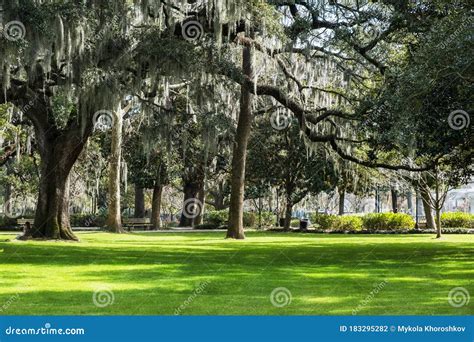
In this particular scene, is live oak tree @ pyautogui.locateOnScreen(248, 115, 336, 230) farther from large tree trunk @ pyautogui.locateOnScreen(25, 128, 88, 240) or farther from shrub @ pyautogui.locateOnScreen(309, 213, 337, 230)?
large tree trunk @ pyautogui.locateOnScreen(25, 128, 88, 240)

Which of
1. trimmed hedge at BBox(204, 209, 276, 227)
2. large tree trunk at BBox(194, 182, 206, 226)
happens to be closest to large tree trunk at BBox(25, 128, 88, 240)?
trimmed hedge at BBox(204, 209, 276, 227)

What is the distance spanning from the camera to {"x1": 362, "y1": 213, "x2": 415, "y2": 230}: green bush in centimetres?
3819

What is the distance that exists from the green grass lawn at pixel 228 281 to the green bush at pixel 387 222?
18.8 meters

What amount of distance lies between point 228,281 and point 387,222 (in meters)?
27.5

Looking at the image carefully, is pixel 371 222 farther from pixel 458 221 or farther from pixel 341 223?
pixel 458 221

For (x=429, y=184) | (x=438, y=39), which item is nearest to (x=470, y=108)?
(x=438, y=39)

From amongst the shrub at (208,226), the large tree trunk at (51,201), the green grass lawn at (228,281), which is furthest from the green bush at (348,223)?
the green grass lawn at (228,281)

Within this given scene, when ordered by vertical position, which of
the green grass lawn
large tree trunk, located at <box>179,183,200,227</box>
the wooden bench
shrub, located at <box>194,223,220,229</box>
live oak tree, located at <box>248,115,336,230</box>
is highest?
live oak tree, located at <box>248,115,336,230</box>

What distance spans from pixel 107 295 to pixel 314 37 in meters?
12.0

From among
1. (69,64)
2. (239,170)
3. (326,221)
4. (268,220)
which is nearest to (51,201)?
(69,64)

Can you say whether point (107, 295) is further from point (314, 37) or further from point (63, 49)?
point (314, 37)

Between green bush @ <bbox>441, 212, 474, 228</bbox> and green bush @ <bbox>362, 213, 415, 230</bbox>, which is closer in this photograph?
green bush @ <bbox>362, 213, 415, 230</bbox>

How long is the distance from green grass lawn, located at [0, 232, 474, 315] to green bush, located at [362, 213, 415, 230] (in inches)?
738

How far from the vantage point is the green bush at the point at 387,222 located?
3819cm
